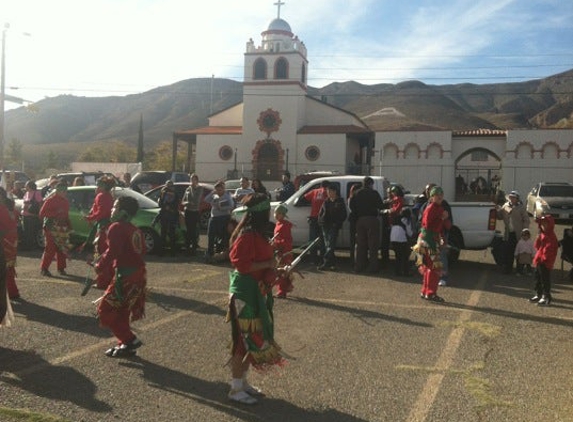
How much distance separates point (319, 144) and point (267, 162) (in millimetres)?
4129

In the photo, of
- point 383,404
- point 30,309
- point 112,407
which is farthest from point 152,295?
point 383,404

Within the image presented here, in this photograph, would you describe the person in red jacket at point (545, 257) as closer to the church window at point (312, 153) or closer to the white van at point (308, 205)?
the white van at point (308, 205)

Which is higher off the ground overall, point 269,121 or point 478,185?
point 269,121

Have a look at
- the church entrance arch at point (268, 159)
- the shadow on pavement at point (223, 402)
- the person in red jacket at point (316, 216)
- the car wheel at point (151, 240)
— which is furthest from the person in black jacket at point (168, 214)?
the church entrance arch at point (268, 159)

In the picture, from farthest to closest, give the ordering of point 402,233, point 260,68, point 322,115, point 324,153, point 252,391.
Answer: point 322,115
point 260,68
point 324,153
point 402,233
point 252,391

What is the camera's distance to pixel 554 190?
25.1m

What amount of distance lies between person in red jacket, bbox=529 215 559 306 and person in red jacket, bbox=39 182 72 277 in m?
7.65

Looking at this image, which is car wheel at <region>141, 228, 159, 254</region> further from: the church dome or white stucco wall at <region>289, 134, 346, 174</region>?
the church dome

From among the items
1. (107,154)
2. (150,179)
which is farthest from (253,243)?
(107,154)

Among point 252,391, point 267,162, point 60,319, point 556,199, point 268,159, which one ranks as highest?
point 268,159

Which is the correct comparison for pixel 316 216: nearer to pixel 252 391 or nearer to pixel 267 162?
pixel 252 391

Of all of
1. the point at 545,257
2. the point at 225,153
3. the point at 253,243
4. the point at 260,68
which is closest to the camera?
the point at 253,243

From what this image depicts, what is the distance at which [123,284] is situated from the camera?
577 centimetres

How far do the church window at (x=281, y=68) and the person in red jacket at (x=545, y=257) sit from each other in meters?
39.2
